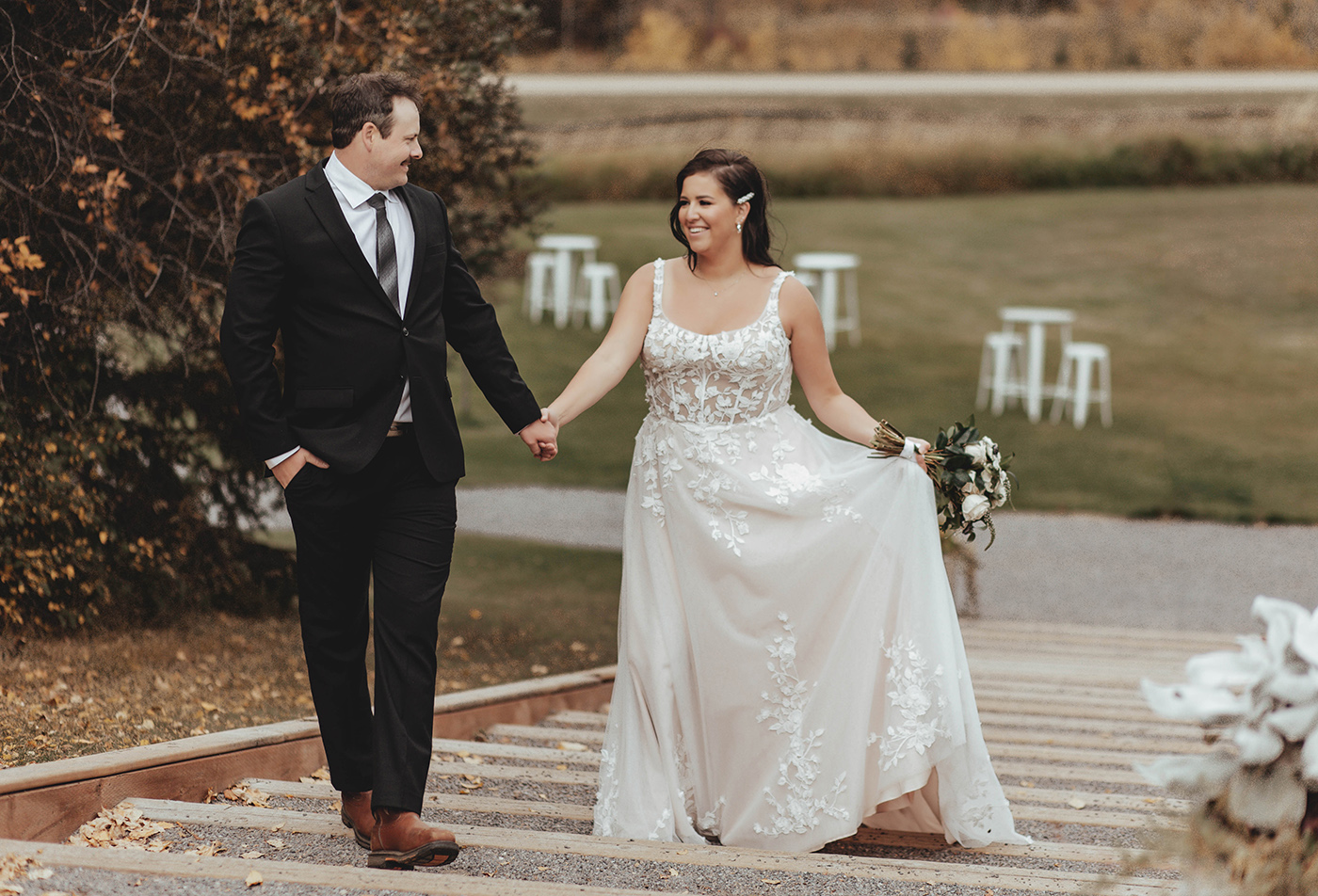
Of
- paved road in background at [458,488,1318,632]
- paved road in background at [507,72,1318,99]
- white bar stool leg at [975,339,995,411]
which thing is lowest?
paved road in background at [458,488,1318,632]

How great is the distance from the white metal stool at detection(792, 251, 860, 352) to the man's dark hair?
10740 mm

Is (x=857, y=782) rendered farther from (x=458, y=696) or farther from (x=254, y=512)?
(x=254, y=512)

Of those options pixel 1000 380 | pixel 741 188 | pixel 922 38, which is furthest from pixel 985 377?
pixel 741 188

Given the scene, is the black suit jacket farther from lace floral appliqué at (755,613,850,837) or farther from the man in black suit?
lace floral appliqué at (755,613,850,837)

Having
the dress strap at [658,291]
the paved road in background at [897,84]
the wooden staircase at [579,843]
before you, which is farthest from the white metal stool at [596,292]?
the dress strap at [658,291]

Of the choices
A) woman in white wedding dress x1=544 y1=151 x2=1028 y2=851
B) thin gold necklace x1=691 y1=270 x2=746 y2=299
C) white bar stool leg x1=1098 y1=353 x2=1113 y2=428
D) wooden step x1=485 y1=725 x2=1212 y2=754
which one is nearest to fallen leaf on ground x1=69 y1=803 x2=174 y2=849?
woman in white wedding dress x1=544 y1=151 x2=1028 y2=851

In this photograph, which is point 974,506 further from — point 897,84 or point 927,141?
point 927,141

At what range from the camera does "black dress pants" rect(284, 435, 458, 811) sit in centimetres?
281

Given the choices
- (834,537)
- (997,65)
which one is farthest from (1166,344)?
(834,537)

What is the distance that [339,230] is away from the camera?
2.82 metres

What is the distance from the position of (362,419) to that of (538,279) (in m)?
11.6

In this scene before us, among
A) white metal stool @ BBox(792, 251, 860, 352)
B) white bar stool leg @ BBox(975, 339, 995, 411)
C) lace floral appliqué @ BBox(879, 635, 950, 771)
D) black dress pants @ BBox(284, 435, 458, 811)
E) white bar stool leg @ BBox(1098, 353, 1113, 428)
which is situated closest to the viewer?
black dress pants @ BBox(284, 435, 458, 811)

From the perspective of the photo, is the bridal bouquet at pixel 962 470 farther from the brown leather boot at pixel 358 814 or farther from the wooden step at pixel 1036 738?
the brown leather boot at pixel 358 814

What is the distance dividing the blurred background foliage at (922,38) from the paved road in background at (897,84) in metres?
0.10
